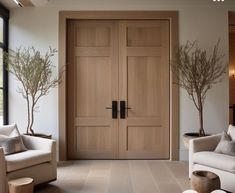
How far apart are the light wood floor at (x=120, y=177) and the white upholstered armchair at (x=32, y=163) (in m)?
0.21

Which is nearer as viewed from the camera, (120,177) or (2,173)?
(2,173)

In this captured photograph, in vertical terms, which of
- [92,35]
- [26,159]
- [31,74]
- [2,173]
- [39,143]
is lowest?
[2,173]

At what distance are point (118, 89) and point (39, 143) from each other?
1.95 meters

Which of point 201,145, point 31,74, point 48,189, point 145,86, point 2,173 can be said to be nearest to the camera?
point 2,173

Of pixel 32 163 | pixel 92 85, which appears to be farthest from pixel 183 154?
pixel 32 163

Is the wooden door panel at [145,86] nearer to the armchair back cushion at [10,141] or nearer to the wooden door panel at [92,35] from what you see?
the wooden door panel at [92,35]

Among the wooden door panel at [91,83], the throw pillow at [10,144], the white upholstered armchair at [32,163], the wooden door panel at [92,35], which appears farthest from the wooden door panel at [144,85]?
the throw pillow at [10,144]

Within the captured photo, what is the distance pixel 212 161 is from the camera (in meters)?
3.77

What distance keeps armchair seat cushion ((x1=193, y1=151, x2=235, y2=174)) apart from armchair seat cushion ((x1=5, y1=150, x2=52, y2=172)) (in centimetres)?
206

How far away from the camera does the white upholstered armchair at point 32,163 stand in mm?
3461

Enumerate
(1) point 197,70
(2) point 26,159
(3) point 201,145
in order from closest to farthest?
(2) point 26,159, (3) point 201,145, (1) point 197,70

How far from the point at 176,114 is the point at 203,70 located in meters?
0.95

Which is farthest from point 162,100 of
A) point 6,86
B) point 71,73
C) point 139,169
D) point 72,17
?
point 6,86

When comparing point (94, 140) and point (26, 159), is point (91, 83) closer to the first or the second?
point (94, 140)
